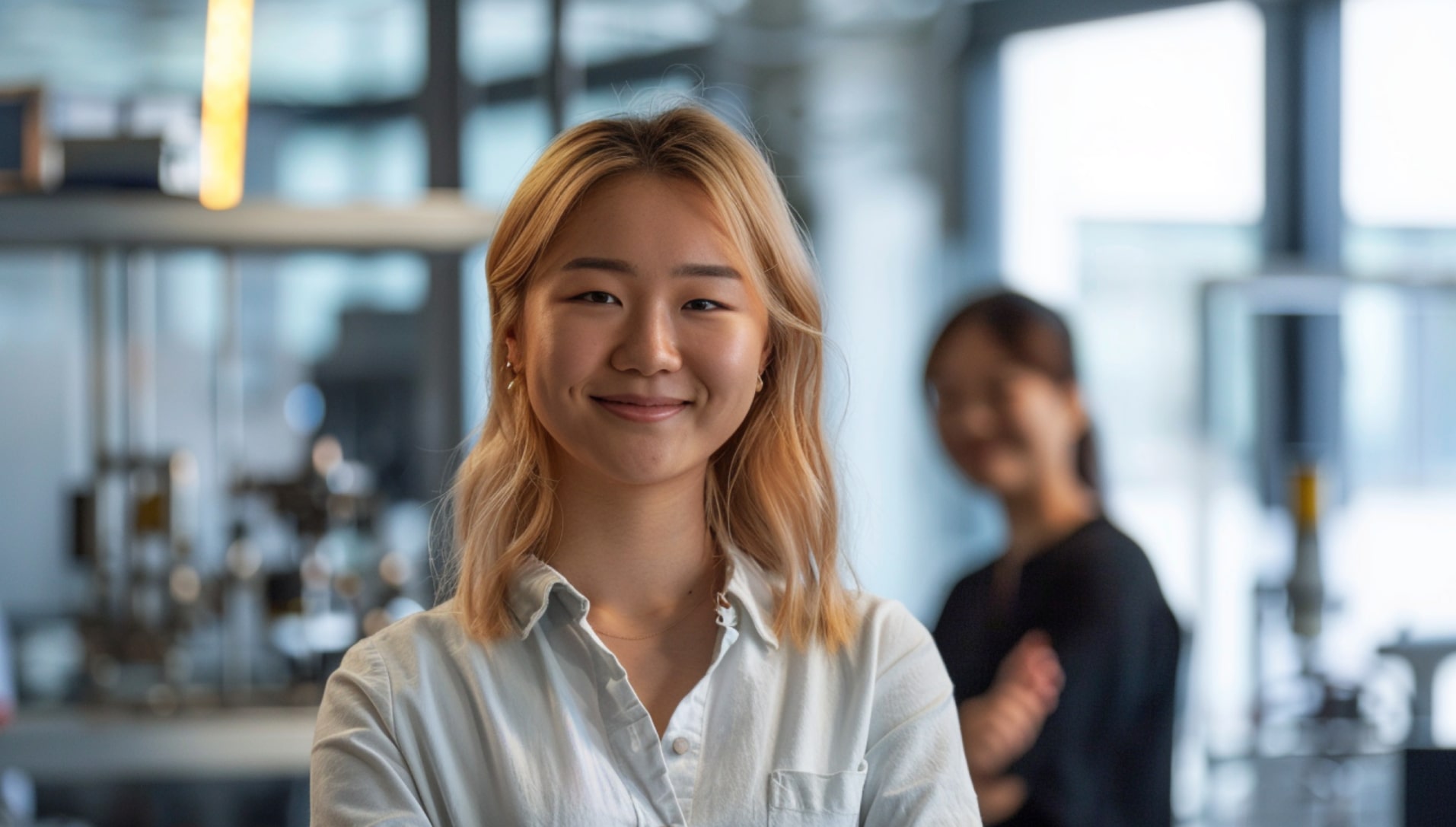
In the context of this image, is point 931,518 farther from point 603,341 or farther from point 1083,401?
point 603,341

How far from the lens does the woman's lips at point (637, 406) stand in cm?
110

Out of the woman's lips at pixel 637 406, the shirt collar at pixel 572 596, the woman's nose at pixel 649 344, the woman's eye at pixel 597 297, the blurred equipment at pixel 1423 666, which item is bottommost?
the blurred equipment at pixel 1423 666

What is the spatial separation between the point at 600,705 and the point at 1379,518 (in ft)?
12.9

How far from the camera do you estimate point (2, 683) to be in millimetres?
2814

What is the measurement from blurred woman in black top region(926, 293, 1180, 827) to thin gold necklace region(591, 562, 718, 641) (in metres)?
0.68

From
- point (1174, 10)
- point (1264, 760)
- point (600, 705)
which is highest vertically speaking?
point (1174, 10)

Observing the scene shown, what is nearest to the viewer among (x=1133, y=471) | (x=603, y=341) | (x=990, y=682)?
(x=603, y=341)

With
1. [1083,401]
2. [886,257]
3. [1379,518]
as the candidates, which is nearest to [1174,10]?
[886,257]

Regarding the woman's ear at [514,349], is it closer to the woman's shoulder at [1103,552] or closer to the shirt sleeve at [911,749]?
the shirt sleeve at [911,749]

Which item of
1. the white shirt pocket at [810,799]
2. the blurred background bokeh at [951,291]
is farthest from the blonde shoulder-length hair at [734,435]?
the blurred background bokeh at [951,291]

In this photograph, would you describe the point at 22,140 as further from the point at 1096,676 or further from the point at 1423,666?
the point at 1423,666

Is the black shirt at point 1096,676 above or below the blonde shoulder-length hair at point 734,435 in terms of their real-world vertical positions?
below

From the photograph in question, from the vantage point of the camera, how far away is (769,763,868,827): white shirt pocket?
1.11 metres

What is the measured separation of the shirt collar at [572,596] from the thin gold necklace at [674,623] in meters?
0.02
